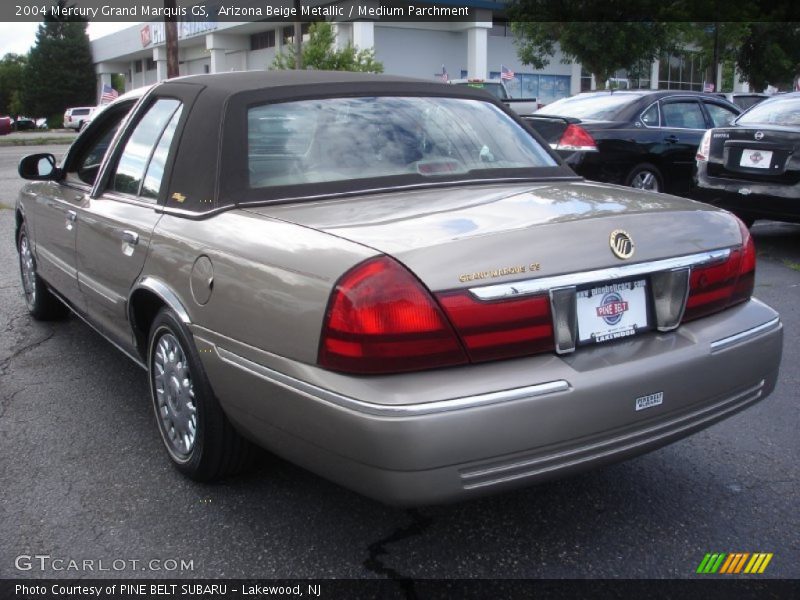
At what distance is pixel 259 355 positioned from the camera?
263 centimetres

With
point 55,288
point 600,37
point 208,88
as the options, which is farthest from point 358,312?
point 600,37

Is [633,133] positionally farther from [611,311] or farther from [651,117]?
[611,311]

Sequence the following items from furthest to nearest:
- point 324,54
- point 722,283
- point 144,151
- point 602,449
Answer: point 324,54, point 144,151, point 722,283, point 602,449

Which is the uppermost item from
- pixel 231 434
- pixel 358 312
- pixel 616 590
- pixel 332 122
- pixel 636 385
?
pixel 332 122

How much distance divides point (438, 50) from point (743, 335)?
41.7 metres

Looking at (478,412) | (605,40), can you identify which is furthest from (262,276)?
(605,40)

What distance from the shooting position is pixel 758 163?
25.2ft

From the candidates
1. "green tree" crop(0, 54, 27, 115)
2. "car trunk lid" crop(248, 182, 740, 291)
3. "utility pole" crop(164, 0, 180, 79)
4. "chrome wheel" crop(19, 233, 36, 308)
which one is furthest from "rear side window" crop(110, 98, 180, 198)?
"green tree" crop(0, 54, 27, 115)

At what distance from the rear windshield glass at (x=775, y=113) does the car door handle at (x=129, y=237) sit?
20.9ft

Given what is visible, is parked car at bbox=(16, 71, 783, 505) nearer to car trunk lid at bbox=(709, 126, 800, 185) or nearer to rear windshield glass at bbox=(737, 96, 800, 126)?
car trunk lid at bbox=(709, 126, 800, 185)

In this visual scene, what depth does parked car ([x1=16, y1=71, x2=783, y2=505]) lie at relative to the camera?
2.36m

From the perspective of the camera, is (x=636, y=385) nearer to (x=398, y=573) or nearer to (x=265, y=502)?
(x=398, y=573)

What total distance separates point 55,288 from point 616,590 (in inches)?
145

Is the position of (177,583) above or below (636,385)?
below
